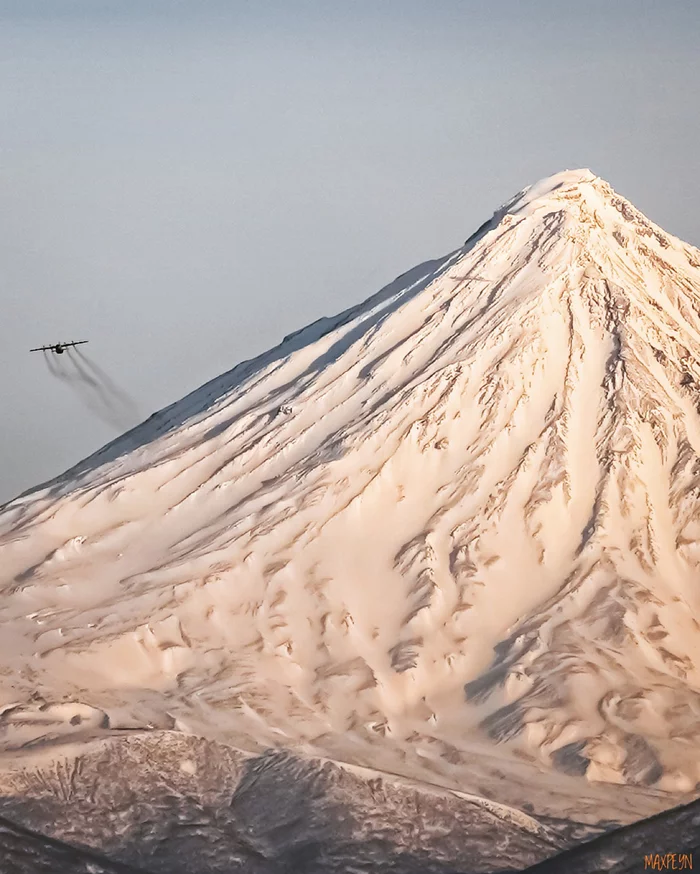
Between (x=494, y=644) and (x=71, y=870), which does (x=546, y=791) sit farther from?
(x=71, y=870)

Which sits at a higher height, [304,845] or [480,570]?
[480,570]

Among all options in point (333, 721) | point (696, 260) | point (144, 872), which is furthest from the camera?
point (696, 260)

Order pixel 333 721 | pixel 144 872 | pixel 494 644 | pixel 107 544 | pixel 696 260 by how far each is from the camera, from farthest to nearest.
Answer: pixel 696 260 < pixel 107 544 < pixel 494 644 < pixel 333 721 < pixel 144 872

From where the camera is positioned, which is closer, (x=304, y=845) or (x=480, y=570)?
(x=304, y=845)

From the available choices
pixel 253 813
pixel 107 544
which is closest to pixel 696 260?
pixel 107 544

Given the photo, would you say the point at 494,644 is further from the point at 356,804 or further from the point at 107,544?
the point at 107,544

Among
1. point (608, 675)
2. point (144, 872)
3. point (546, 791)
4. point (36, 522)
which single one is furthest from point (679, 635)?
point (36, 522)

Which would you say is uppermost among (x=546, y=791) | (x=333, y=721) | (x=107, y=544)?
(x=107, y=544)
